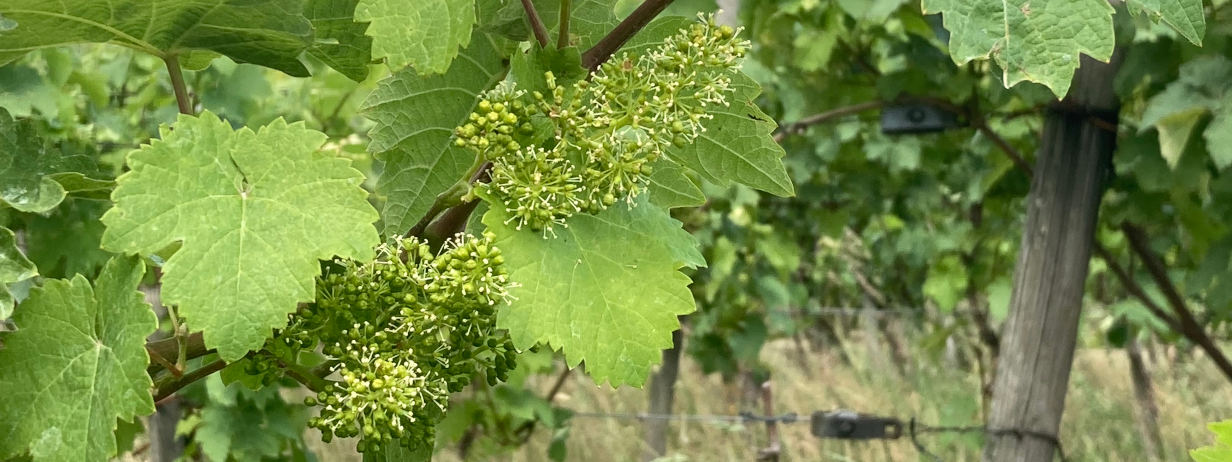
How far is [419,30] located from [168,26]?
17 cm

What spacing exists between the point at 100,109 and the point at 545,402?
5.34 feet

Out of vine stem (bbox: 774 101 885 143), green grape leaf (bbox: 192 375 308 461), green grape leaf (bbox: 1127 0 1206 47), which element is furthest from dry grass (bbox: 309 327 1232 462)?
green grape leaf (bbox: 1127 0 1206 47)

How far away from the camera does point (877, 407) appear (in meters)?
6.27

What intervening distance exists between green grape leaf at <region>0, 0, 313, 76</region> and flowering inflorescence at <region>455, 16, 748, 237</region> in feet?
0.43

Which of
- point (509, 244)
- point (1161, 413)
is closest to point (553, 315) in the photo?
point (509, 244)

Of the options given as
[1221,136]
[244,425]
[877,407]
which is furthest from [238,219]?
[877,407]

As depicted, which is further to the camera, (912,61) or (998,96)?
(912,61)

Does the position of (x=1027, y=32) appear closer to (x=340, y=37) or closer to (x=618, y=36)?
(x=618, y=36)

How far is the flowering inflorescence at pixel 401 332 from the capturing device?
0.60 metres

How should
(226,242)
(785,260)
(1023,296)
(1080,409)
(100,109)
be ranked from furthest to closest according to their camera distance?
(1080,409) → (785,260) → (100,109) → (1023,296) → (226,242)

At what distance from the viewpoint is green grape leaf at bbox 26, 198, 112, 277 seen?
1.78 meters

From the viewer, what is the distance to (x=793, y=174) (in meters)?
3.56

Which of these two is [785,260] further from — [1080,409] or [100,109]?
[1080,409]

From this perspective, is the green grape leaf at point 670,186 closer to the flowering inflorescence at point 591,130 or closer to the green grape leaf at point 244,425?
the flowering inflorescence at point 591,130
